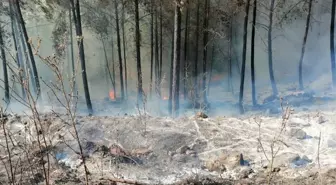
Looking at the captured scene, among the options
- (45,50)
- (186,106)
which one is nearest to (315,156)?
(186,106)

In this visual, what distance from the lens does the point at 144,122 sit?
1039 centimetres

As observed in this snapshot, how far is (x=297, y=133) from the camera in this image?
9.07 metres

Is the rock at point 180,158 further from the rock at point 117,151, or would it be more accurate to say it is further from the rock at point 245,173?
the rock at point 245,173

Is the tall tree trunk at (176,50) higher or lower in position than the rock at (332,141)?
higher

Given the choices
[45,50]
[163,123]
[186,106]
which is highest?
[45,50]

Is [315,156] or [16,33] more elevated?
[16,33]

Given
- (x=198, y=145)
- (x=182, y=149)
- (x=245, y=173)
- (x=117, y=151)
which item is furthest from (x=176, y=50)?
(x=245, y=173)

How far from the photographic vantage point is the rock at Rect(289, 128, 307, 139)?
8992 millimetres

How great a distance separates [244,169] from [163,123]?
3660 mm

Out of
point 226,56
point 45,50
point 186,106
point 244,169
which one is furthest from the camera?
point 45,50

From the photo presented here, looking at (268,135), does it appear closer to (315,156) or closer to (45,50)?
(315,156)

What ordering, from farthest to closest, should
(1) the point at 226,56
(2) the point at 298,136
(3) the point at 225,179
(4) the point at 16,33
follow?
(1) the point at 226,56, (4) the point at 16,33, (2) the point at 298,136, (3) the point at 225,179

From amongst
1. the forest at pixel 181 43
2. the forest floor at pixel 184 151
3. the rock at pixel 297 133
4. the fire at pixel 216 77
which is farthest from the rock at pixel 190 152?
the fire at pixel 216 77

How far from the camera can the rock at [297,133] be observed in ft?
29.5
